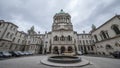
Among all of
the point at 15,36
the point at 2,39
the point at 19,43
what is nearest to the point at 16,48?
the point at 19,43

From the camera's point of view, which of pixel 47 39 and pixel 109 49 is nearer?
pixel 109 49

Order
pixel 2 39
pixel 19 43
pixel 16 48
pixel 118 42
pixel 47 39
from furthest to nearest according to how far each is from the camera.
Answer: pixel 47 39 → pixel 19 43 → pixel 16 48 → pixel 2 39 → pixel 118 42

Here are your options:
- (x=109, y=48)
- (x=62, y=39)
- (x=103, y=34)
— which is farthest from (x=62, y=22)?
(x=109, y=48)

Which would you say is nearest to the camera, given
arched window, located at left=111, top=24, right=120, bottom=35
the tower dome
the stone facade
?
the stone facade

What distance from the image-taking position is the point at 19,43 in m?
37.2

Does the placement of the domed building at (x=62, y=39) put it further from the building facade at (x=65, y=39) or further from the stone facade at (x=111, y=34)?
the stone facade at (x=111, y=34)

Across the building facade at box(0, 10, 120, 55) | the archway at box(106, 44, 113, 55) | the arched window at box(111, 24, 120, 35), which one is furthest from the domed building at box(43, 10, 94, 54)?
the arched window at box(111, 24, 120, 35)

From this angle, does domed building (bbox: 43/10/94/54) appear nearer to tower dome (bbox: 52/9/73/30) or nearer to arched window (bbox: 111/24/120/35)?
tower dome (bbox: 52/9/73/30)

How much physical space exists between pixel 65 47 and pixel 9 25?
2893 cm

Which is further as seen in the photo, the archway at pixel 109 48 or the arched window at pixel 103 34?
the arched window at pixel 103 34

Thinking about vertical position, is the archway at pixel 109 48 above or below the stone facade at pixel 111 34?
below

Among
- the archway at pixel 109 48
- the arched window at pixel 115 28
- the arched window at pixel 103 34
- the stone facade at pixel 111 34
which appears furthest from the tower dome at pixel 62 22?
the arched window at pixel 115 28

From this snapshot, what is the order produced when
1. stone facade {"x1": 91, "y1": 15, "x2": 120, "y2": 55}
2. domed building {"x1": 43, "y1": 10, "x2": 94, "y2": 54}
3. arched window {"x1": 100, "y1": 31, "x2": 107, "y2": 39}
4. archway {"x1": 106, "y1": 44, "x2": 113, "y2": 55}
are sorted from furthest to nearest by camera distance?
domed building {"x1": 43, "y1": 10, "x2": 94, "y2": 54} < arched window {"x1": 100, "y1": 31, "x2": 107, "y2": 39} < archway {"x1": 106, "y1": 44, "x2": 113, "y2": 55} < stone facade {"x1": 91, "y1": 15, "x2": 120, "y2": 55}

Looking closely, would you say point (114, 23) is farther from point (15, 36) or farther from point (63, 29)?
point (15, 36)
